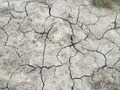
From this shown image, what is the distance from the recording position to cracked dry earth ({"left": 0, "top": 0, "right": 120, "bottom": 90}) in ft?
10.4

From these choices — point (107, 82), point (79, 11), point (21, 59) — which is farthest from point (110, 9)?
point (21, 59)

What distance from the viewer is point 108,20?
12.3 ft

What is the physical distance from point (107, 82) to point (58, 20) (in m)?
1.14

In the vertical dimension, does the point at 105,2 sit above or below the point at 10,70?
above

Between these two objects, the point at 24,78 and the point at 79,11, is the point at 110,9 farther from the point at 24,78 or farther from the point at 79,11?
the point at 24,78

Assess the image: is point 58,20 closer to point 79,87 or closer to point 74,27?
point 74,27

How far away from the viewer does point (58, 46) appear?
344 centimetres

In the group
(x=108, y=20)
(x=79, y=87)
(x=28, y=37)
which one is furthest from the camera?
(x=108, y=20)

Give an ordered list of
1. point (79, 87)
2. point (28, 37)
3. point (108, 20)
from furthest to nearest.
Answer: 1. point (108, 20)
2. point (28, 37)
3. point (79, 87)

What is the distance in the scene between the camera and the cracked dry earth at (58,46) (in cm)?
318

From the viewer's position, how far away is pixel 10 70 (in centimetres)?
321

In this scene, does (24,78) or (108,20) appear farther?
(108,20)

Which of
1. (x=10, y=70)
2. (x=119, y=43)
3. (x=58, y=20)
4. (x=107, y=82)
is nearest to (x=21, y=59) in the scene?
(x=10, y=70)

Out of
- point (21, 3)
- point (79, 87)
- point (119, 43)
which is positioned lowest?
point (79, 87)
